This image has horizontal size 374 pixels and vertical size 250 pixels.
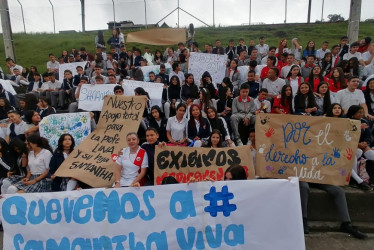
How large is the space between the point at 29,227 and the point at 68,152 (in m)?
1.62

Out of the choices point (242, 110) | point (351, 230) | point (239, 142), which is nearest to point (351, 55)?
point (242, 110)

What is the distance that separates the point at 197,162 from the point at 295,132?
1500 millimetres

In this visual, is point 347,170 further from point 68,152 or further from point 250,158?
point 68,152

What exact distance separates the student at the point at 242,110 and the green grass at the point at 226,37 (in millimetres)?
16143

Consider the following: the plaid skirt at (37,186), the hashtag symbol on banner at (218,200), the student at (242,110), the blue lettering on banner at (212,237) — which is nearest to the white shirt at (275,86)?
the student at (242,110)

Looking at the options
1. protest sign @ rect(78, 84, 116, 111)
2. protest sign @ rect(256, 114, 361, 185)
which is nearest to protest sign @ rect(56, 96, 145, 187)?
protest sign @ rect(78, 84, 116, 111)

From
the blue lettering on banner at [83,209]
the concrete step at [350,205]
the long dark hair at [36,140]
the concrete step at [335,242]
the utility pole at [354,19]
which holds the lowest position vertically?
the concrete step at [335,242]

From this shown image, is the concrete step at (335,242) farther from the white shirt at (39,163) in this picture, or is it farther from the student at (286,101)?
the white shirt at (39,163)

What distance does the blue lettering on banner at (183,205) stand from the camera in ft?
11.7

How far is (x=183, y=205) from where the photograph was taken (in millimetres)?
3568

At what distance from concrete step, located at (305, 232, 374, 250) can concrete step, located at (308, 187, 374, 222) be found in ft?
1.01

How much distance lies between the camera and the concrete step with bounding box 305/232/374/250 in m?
4.15

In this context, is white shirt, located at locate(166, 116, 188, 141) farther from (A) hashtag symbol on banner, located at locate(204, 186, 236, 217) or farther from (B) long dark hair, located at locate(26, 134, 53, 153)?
(A) hashtag symbol on banner, located at locate(204, 186, 236, 217)

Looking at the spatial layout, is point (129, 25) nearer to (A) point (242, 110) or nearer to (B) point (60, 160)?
(A) point (242, 110)
